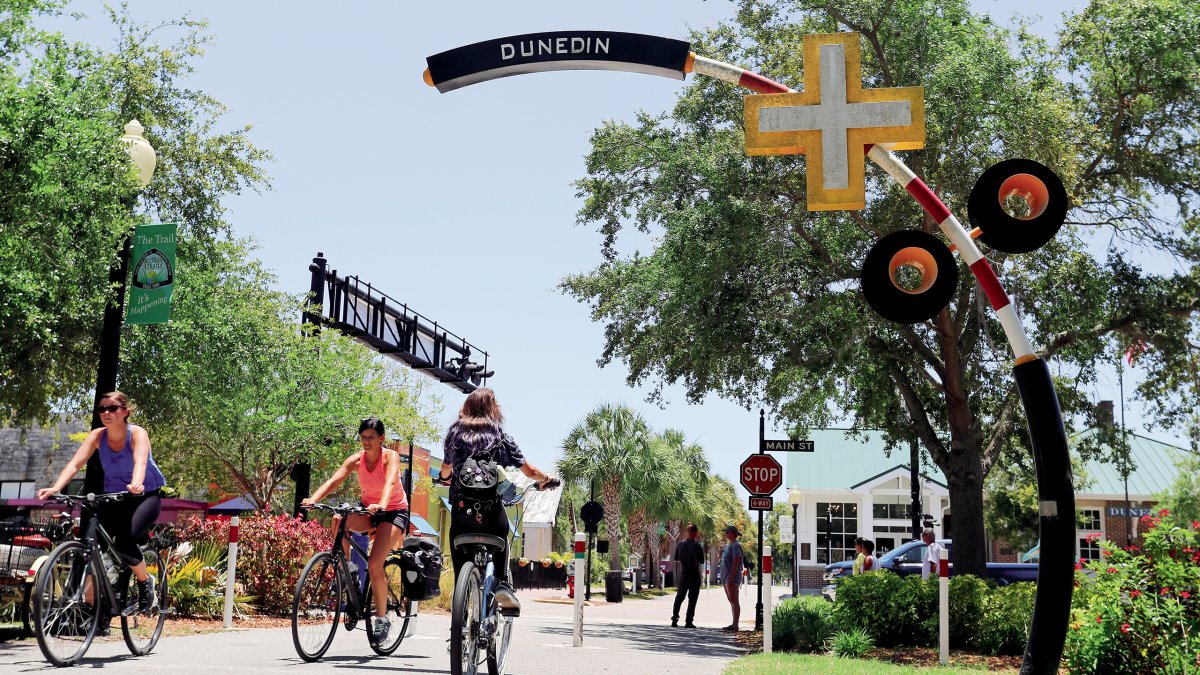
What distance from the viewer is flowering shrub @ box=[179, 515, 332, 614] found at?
1469 cm

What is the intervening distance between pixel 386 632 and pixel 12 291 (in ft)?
25.7

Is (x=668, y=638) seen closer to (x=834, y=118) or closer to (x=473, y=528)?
(x=473, y=528)

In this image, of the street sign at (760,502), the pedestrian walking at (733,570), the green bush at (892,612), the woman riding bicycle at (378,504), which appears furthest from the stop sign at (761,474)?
the woman riding bicycle at (378,504)

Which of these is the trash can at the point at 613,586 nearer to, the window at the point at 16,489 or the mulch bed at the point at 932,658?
the mulch bed at the point at 932,658

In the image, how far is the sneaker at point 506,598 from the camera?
6.82m

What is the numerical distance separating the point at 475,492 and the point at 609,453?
46.3m

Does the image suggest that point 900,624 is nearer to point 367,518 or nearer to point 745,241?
point 745,241

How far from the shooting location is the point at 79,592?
24.5 ft

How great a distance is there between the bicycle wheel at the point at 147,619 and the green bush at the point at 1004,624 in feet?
31.7

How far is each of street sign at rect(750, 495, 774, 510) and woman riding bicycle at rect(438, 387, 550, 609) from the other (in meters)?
11.2

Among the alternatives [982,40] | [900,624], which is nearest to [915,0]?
[982,40]

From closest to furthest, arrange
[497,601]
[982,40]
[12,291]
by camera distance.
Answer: [497,601], [12,291], [982,40]

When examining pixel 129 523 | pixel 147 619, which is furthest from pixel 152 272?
pixel 129 523

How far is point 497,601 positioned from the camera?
685 cm
